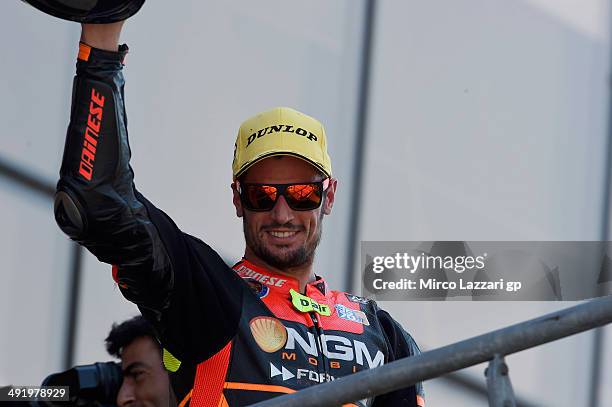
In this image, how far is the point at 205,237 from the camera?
507 cm

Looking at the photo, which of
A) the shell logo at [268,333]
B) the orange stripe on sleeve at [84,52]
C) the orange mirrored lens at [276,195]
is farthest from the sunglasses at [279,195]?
the orange stripe on sleeve at [84,52]

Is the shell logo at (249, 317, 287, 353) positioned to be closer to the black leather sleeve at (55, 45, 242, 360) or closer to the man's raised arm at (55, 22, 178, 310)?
the black leather sleeve at (55, 45, 242, 360)

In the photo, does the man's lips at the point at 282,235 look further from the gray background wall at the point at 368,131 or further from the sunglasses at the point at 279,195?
the gray background wall at the point at 368,131

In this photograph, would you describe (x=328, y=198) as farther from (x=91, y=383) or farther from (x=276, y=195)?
(x=91, y=383)

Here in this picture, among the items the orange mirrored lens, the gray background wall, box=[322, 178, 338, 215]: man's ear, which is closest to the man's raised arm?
the orange mirrored lens

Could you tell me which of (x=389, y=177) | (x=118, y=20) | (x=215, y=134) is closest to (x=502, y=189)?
(x=389, y=177)

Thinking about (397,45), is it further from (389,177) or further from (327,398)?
(327,398)

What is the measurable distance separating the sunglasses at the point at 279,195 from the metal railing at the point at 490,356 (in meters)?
1.17

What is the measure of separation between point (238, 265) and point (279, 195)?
24 cm

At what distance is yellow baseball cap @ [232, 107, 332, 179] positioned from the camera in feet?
11.5

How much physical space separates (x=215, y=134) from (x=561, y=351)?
1.72 meters

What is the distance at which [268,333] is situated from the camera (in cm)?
330

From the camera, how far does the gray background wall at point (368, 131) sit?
4.78 m

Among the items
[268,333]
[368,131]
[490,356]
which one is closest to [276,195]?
[268,333]
